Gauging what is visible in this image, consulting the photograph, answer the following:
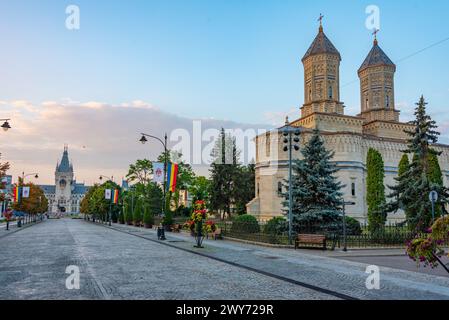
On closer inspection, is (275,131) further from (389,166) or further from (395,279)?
(395,279)

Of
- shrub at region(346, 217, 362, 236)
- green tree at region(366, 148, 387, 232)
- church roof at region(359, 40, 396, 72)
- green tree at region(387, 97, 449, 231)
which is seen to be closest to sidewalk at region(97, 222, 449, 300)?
shrub at region(346, 217, 362, 236)

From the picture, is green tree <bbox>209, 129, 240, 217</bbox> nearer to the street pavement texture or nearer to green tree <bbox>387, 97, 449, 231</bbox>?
green tree <bbox>387, 97, 449, 231</bbox>

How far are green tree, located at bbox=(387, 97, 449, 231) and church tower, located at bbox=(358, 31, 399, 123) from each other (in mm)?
33616

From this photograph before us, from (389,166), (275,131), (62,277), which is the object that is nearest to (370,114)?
(389,166)

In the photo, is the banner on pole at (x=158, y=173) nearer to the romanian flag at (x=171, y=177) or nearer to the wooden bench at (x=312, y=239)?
the romanian flag at (x=171, y=177)

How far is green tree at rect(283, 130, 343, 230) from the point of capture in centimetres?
2697

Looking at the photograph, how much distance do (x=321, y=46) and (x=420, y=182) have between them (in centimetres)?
3490

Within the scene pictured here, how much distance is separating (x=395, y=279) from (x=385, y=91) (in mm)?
54768

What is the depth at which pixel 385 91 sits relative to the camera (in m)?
60.6

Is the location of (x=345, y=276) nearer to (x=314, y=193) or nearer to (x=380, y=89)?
(x=314, y=193)
